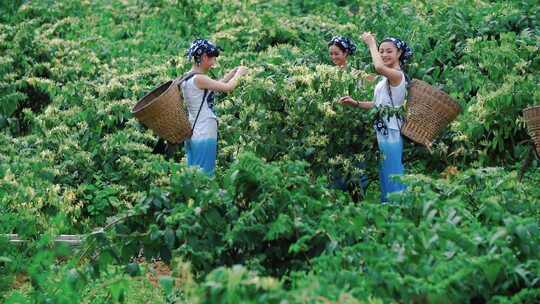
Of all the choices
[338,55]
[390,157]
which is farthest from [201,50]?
[390,157]

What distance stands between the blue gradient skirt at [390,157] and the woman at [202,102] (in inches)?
48.7

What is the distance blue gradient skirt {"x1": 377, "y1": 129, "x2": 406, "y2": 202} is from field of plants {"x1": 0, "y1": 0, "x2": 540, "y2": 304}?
134 millimetres

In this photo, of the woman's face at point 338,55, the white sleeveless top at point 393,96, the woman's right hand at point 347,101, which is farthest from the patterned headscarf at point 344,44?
the woman's right hand at point 347,101

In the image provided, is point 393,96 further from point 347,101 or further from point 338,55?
point 338,55

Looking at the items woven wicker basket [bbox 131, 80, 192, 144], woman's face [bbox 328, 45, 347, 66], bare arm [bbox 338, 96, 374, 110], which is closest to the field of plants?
bare arm [bbox 338, 96, 374, 110]

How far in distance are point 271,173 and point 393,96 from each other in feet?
7.84

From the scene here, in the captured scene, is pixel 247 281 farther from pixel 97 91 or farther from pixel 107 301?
pixel 97 91

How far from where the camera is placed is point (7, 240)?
25.9 feet

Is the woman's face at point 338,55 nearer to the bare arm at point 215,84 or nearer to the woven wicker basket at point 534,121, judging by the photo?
the bare arm at point 215,84

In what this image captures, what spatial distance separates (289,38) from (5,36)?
3.53 meters

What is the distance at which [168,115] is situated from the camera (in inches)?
332

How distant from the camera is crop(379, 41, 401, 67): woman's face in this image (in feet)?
27.6

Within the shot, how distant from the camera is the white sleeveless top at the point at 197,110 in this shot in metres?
8.54

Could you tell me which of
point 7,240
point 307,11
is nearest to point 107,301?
point 7,240
